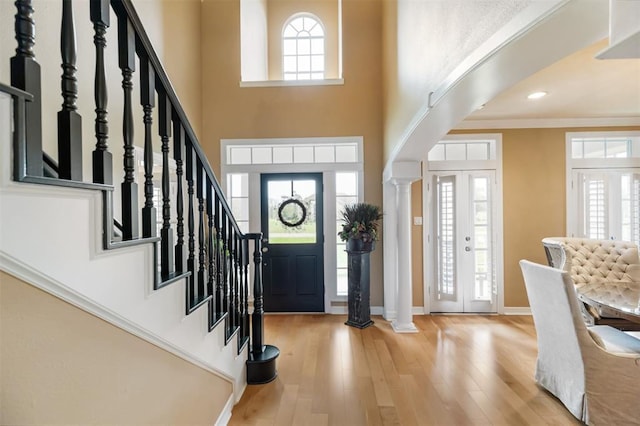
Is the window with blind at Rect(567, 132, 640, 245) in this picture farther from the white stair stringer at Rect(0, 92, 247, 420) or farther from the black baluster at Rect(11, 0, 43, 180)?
the black baluster at Rect(11, 0, 43, 180)

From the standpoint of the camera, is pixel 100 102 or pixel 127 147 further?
pixel 127 147

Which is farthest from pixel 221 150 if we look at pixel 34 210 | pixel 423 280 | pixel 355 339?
pixel 34 210

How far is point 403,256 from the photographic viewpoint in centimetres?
366

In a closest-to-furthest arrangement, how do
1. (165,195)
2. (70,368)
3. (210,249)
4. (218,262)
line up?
(70,368) → (165,195) → (210,249) → (218,262)

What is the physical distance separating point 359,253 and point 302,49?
11.2 feet

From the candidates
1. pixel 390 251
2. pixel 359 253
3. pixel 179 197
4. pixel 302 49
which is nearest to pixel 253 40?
pixel 302 49

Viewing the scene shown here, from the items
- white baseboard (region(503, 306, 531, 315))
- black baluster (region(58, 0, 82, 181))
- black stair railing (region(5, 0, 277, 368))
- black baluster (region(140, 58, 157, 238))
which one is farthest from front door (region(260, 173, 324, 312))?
black baluster (region(58, 0, 82, 181))

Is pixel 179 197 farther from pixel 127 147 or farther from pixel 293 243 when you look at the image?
pixel 293 243

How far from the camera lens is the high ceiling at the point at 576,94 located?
8.48 feet

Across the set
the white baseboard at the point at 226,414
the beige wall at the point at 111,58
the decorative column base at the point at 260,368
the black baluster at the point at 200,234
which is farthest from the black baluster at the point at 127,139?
the decorative column base at the point at 260,368

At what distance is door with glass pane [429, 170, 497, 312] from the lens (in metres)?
4.06

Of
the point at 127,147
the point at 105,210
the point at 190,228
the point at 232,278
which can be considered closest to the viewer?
the point at 105,210

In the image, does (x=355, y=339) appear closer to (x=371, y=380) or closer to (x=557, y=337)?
(x=371, y=380)

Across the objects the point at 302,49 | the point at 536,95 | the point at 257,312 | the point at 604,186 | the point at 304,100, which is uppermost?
the point at 302,49
